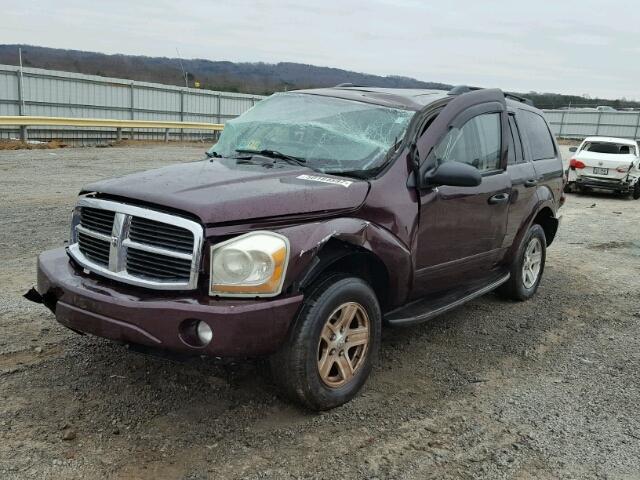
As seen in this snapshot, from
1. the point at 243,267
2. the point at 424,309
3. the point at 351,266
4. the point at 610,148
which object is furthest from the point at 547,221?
the point at 610,148

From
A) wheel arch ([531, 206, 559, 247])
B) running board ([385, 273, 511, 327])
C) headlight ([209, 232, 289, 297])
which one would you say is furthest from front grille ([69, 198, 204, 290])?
wheel arch ([531, 206, 559, 247])

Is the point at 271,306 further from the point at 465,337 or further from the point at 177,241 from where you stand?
the point at 465,337

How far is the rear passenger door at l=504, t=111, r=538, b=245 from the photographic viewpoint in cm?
534

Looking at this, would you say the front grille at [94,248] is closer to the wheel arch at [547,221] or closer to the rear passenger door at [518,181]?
the rear passenger door at [518,181]

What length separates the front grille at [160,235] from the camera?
3.12 meters

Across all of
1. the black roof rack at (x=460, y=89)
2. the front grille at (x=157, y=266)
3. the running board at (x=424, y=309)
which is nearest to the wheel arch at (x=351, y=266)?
the running board at (x=424, y=309)

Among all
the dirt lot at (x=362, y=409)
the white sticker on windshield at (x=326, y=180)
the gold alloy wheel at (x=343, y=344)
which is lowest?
the dirt lot at (x=362, y=409)

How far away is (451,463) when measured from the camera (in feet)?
10.4

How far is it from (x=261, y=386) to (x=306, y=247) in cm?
112

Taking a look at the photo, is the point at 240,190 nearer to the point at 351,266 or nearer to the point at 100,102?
the point at 351,266

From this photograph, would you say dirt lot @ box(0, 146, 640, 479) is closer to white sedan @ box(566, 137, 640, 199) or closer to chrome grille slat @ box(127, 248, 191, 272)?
chrome grille slat @ box(127, 248, 191, 272)

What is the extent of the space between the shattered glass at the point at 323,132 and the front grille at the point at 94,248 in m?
1.29

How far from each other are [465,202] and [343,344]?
1.63m

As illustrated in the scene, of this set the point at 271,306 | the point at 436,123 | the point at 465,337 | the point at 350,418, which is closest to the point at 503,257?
the point at 465,337
